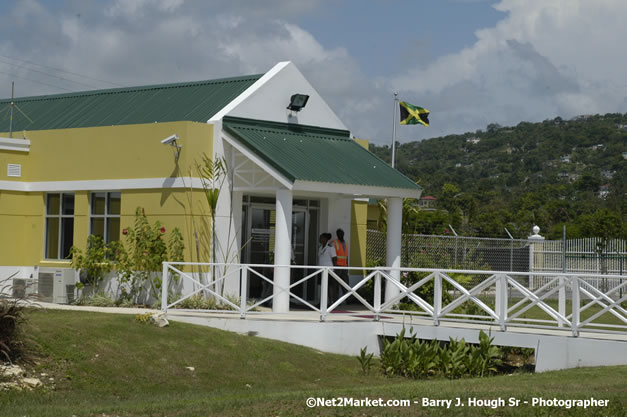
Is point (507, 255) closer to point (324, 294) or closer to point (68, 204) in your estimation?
point (324, 294)

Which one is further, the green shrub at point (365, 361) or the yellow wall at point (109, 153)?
the yellow wall at point (109, 153)

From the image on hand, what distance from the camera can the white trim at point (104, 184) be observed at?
62.7 feet

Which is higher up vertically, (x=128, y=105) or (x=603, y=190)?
(x=603, y=190)

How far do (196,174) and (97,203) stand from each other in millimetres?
3114

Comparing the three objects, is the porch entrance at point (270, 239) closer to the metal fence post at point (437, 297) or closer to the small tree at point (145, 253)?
the small tree at point (145, 253)

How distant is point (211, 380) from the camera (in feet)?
44.7

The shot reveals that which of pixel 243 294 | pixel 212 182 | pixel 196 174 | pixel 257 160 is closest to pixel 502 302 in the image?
pixel 243 294

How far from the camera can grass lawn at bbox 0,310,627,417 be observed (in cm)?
1027

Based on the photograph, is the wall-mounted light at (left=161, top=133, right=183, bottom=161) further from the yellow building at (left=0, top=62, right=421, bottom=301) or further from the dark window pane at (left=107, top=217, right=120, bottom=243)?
the dark window pane at (left=107, top=217, right=120, bottom=243)

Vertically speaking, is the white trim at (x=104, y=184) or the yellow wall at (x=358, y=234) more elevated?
the white trim at (x=104, y=184)

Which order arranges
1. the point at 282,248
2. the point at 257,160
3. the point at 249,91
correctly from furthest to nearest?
the point at 249,91
the point at 257,160
the point at 282,248

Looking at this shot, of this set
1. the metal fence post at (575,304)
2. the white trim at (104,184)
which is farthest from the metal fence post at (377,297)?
the white trim at (104,184)

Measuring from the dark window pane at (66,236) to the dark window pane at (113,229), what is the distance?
126 cm

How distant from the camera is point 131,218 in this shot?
784 inches
